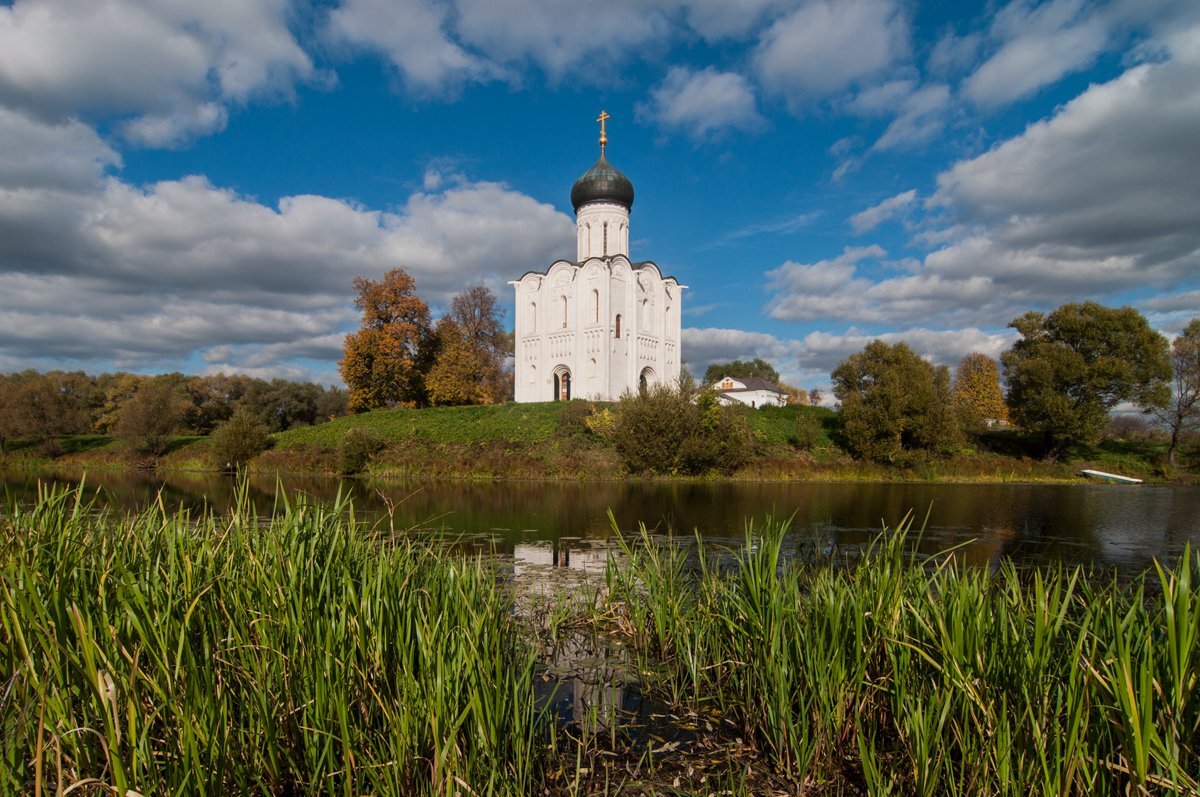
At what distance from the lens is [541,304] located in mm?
42219

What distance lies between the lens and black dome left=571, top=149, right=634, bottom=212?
39.9 metres

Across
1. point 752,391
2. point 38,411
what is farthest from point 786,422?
point 752,391

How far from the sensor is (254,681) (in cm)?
304

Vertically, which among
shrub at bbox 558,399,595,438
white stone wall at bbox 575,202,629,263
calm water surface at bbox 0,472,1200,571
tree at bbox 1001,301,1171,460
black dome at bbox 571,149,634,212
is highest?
black dome at bbox 571,149,634,212

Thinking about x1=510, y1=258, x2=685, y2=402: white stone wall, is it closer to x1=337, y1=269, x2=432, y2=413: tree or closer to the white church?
the white church

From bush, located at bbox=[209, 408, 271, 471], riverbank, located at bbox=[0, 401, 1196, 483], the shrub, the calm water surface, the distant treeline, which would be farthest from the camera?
the distant treeline

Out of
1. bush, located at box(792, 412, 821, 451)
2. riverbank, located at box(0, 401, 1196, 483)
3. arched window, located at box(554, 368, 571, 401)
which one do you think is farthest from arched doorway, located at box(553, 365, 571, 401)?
bush, located at box(792, 412, 821, 451)

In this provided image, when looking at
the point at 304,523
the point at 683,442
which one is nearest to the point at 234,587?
the point at 304,523

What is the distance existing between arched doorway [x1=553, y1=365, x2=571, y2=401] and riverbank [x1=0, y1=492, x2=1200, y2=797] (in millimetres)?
36515

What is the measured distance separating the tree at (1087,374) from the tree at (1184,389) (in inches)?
36.9

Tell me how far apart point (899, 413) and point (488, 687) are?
28.3 m

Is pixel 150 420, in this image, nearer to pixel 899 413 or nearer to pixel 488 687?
pixel 899 413

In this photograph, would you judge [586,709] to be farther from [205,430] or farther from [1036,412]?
[205,430]

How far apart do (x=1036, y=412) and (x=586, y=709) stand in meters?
32.9
